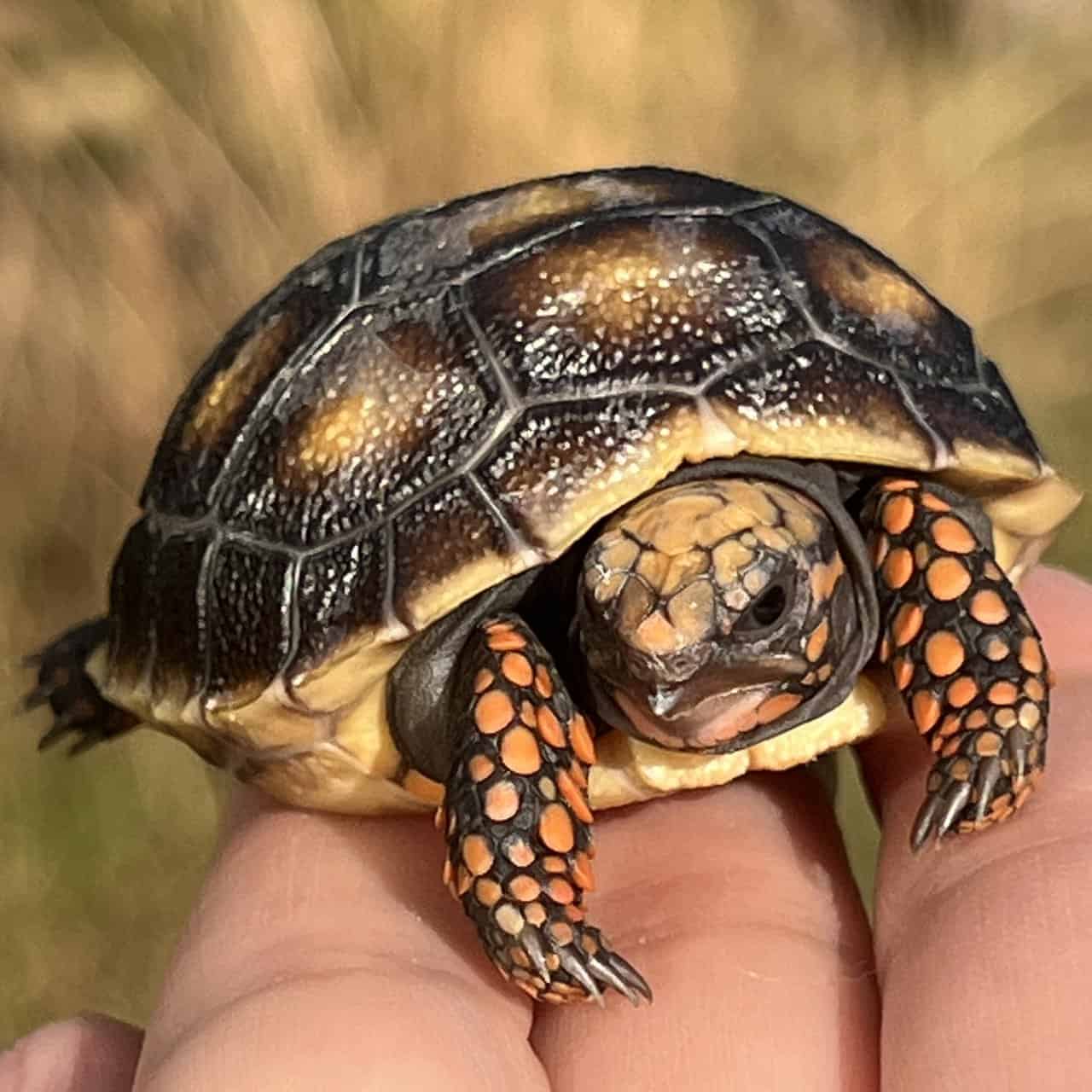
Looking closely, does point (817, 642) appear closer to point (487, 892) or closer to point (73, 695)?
point (487, 892)

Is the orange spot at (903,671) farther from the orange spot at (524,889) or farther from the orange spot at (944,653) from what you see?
the orange spot at (524,889)

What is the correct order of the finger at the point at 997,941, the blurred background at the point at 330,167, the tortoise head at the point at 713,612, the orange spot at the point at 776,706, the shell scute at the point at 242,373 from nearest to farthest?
1. the finger at the point at 997,941
2. the tortoise head at the point at 713,612
3. the orange spot at the point at 776,706
4. the shell scute at the point at 242,373
5. the blurred background at the point at 330,167

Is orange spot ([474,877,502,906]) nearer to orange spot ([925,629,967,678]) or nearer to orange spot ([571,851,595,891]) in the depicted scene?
orange spot ([571,851,595,891])

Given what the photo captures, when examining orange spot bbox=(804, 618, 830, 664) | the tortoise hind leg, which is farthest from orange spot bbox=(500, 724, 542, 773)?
the tortoise hind leg

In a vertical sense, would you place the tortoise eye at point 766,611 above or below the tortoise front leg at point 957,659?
above

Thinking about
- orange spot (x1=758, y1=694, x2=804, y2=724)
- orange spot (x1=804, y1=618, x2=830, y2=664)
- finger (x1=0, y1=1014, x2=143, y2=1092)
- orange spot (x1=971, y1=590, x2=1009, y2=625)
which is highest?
orange spot (x1=804, y1=618, x2=830, y2=664)

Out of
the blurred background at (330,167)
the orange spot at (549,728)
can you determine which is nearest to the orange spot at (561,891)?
the orange spot at (549,728)

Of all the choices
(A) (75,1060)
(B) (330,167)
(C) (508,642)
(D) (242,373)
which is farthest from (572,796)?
(B) (330,167)

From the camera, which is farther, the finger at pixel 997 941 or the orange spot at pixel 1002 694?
the orange spot at pixel 1002 694
